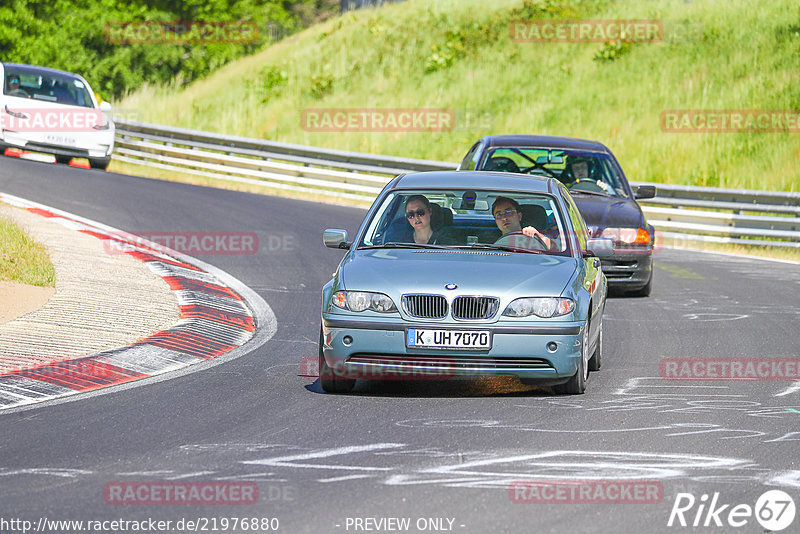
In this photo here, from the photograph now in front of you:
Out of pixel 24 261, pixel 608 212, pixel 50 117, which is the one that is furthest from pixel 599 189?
pixel 50 117

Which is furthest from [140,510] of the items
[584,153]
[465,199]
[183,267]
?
[584,153]

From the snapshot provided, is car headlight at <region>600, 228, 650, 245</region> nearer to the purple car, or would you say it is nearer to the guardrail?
the purple car

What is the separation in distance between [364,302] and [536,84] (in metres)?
28.9

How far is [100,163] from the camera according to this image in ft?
82.8

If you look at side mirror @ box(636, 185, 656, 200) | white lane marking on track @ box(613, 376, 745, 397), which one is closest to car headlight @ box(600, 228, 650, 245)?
side mirror @ box(636, 185, 656, 200)

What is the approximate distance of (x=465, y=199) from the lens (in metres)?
9.50

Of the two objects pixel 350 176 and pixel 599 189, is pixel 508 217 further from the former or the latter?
pixel 350 176

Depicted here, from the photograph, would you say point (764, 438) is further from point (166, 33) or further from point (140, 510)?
point (166, 33)

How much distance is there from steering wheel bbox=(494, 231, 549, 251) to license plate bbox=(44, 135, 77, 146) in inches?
628

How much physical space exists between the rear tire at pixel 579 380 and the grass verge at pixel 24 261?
18.3ft

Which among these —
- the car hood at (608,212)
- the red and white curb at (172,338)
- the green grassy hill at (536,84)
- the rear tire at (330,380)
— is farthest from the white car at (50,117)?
the rear tire at (330,380)

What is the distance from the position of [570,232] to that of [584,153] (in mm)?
5930

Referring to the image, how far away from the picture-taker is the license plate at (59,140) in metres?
23.4

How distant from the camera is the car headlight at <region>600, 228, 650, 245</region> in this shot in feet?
45.2
